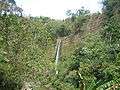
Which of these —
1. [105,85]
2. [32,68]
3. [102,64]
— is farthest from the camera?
[102,64]

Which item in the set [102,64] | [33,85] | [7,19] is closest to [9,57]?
[7,19]

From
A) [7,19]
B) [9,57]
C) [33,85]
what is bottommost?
[33,85]

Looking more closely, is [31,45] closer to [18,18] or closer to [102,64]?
[18,18]

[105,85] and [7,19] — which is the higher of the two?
[7,19]

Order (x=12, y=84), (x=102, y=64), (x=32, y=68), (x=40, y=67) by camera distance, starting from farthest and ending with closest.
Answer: (x=102, y=64) < (x=40, y=67) < (x=32, y=68) < (x=12, y=84)

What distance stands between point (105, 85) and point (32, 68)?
27.6ft

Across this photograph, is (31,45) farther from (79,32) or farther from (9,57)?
(79,32)

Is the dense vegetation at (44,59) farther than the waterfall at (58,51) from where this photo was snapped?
No

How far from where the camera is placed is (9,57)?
18.2 meters

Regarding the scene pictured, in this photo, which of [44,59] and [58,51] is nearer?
[44,59]

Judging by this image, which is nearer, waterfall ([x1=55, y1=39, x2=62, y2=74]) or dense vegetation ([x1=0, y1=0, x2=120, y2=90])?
dense vegetation ([x1=0, y1=0, x2=120, y2=90])

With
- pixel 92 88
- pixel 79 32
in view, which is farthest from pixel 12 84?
pixel 79 32

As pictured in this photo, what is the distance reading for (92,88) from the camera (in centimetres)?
1330

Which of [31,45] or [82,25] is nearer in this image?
[31,45]
